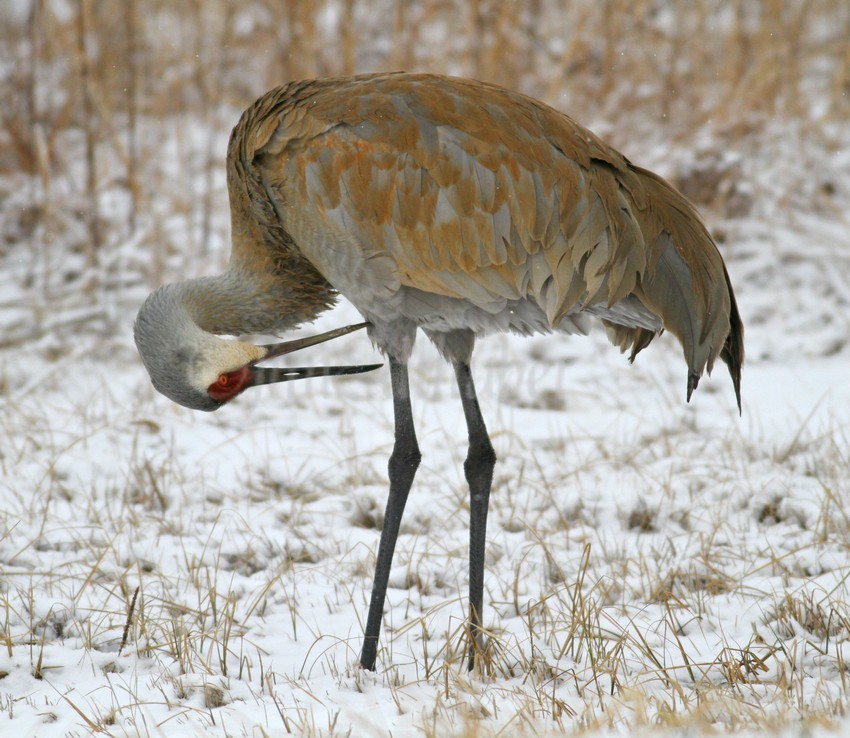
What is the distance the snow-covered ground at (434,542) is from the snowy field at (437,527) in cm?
1

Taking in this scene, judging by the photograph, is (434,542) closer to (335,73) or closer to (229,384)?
(229,384)

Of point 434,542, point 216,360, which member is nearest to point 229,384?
point 216,360

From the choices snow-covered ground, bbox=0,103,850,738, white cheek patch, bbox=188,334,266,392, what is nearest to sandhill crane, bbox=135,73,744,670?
white cheek patch, bbox=188,334,266,392

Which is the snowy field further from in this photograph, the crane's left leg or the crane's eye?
the crane's eye

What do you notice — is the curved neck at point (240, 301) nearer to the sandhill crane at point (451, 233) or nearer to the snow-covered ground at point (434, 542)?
the sandhill crane at point (451, 233)

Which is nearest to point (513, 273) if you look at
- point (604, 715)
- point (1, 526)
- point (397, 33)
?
point (604, 715)

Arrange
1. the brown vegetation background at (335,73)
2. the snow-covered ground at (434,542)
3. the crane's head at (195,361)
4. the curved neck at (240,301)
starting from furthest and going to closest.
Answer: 1. the brown vegetation background at (335,73)
2. the curved neck at (240,301)
3. the crane's head at (195,361)
4. the snow-covered ground at (434,542)

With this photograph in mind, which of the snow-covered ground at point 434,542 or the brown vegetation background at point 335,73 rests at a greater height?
the brown vegetation background at point 335,73

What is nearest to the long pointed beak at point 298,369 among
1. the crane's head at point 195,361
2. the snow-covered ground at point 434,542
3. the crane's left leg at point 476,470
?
the crane's head at point 195,361

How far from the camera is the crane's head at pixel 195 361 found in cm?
297

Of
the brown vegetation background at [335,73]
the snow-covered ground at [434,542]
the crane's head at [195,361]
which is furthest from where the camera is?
the brown vegetation background at [335,73]

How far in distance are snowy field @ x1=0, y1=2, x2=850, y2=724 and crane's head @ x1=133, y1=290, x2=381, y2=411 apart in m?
0.65

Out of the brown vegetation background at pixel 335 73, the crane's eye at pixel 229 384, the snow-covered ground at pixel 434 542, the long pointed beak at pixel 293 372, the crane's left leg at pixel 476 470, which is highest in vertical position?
the brown vegetation background at pixel 335 73

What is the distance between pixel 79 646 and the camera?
2.89 m
